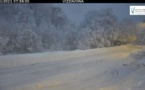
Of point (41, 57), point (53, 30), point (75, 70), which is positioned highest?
point (53, 30)

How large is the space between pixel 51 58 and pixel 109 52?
557mm

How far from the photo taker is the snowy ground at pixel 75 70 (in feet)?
6.53

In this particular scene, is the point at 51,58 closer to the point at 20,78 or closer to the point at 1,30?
the point at 20,78

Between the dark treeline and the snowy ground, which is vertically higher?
the dark treeline

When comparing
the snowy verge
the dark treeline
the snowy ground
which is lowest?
the snowy ground

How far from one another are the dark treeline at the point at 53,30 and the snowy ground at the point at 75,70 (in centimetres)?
7

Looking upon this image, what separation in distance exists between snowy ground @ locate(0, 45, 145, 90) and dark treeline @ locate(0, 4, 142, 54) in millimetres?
70

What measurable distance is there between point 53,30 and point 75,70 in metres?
0.41

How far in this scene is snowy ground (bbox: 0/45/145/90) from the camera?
1.99 metres

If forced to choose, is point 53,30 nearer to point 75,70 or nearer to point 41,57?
point 41,57

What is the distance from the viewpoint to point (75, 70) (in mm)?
2100

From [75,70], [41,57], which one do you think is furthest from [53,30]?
[75,70]

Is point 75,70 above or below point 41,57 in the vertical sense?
below

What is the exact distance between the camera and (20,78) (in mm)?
1986
